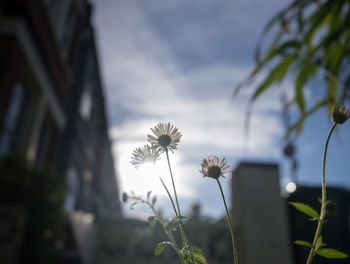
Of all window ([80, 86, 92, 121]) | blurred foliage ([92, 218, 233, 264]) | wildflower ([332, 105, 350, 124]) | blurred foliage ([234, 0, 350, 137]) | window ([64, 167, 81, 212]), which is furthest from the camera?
window ([80, 86, 92, 121])

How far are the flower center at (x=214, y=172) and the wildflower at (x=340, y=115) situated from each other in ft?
0.39

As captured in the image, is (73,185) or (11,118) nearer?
(11,118)

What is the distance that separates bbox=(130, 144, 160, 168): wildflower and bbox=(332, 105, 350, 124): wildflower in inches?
6.7

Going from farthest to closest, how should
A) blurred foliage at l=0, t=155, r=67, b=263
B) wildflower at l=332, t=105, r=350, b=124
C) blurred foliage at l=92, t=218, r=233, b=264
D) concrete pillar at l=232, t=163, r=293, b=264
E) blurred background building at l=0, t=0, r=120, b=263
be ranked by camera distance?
blurred background building at l=0, t=0, r=120, b=263 → blurred foliage at l=92, t=218, r=233, b=264 → concrete pillar at l=232, t=163, r=293, b=264 → blurred foliage at l=0, t=155, r=67, b=263 → wildflower at l=332, t=105, r=350, b=124

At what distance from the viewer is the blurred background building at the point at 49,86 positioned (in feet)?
13.9

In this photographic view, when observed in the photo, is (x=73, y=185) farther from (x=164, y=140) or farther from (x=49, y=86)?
(x=164, y=140)

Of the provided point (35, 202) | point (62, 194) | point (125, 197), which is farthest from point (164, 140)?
point (62, 194)

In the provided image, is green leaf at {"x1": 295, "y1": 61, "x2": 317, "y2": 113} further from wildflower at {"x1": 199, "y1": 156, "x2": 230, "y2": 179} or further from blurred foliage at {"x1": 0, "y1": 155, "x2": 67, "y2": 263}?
blurred foliage at {"x1": 0, "y1": 155, "x2": 67, "y2": 263}

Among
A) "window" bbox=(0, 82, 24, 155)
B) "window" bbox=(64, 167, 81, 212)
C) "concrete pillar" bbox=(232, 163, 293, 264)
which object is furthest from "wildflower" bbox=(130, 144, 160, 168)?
"window" bbox=(64, 167, 81, 212)

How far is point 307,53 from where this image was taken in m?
1.04

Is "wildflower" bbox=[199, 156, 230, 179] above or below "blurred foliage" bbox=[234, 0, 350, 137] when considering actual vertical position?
below

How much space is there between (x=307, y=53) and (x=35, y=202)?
2.29 meters

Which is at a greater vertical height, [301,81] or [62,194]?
[301,81]

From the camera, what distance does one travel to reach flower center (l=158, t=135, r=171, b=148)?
29cm
